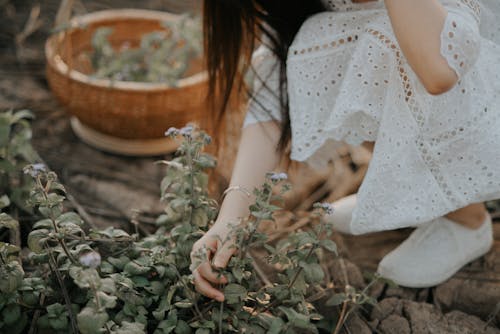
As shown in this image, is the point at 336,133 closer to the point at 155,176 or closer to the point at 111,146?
the point at 155,176

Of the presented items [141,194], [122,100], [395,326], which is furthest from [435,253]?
[122,100]

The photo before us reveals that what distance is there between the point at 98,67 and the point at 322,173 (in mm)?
814

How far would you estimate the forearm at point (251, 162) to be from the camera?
121 centimetres

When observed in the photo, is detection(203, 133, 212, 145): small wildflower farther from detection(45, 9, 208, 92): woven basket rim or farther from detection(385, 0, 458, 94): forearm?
detection(45, 9, 208, 92): woven basket rim

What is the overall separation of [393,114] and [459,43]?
181mm

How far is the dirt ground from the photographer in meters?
1.28

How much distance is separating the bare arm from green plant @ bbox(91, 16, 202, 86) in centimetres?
61

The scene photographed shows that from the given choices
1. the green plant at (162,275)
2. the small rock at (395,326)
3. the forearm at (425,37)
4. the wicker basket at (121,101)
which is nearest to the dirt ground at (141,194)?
the small rock at (395,326)

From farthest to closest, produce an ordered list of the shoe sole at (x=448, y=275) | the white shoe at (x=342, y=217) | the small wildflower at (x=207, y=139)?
the white shoe at (x=342, y=217)
the shoe sole at (x=448, y=275)
the small wildflower at (x=207, y=139)

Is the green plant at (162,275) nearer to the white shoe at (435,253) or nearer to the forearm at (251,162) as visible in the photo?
the forearm at (251,162)

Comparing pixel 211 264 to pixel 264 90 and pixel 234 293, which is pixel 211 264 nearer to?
pixel 234 293

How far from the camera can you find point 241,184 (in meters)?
1.27

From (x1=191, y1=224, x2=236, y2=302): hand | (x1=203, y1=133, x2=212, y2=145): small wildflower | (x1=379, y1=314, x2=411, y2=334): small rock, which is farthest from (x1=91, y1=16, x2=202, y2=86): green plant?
(x1=379, y1=314, x2=411, y2=334): small rock

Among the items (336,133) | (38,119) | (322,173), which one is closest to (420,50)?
(336,133)
